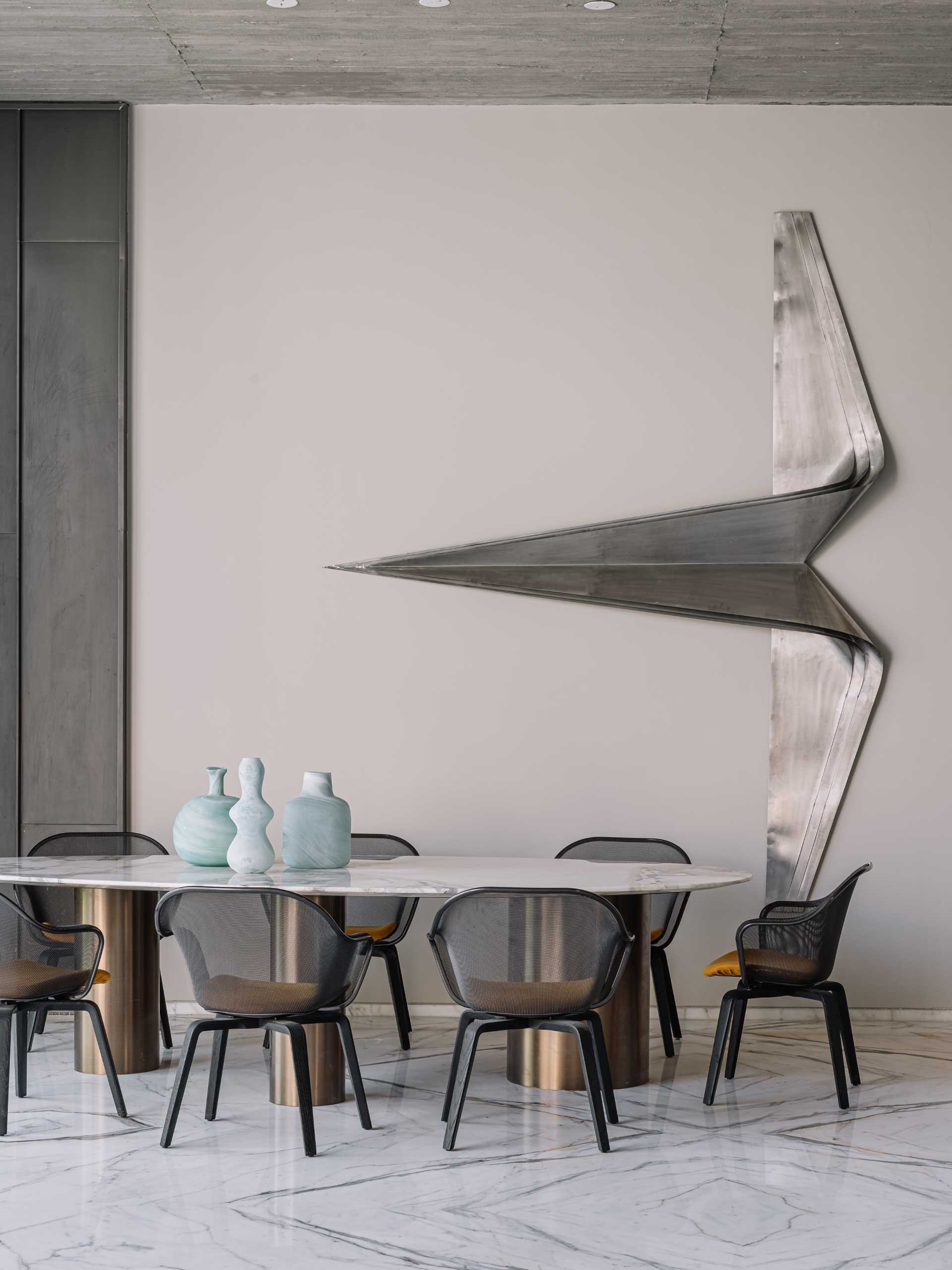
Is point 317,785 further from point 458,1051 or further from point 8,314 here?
point 8,314

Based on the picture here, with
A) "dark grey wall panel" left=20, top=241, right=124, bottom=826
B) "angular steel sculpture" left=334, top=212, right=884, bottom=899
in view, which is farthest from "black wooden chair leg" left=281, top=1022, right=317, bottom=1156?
"angular steel sculpture" left=334, top=212, right=884, bottom=899

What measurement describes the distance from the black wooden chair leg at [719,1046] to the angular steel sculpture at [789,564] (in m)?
1.25

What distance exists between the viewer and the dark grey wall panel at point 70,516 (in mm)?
5316

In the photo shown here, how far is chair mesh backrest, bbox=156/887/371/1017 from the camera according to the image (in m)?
3.34

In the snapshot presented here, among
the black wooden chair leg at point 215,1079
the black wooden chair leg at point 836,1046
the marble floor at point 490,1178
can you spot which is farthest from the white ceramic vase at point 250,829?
the black wooden chair leg at point 836,1046

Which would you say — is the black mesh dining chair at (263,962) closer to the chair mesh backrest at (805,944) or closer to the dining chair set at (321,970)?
the dining chair set at (321,970)

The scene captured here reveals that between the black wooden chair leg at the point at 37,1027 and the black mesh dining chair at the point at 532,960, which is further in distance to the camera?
the black wooden chair leg at the point at 37,1027

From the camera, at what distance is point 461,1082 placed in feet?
11.6

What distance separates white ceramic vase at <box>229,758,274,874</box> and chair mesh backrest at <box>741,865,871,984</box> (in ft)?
5.22

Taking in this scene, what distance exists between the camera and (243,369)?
5387 mm

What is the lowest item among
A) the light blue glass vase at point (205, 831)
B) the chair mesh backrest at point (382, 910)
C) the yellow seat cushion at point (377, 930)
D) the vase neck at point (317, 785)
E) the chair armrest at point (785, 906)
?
the yellow seat cushion at point (377, 930)

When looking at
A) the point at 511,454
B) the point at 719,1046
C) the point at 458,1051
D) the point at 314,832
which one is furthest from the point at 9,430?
the point at 719,1046

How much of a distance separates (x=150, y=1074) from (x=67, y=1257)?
5.08 ft

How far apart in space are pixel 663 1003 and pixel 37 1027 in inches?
93.2
